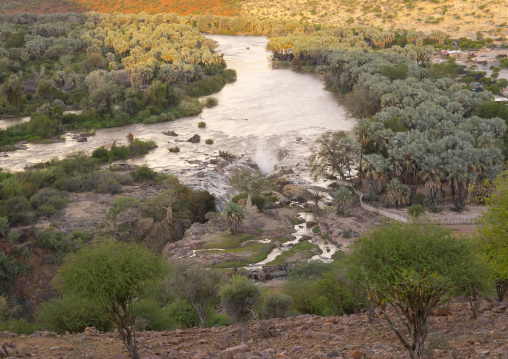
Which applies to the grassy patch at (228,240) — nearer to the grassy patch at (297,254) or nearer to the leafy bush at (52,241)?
the grassy patch at (297,254)

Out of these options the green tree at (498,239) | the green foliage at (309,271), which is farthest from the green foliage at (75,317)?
the green tree at (498,239)

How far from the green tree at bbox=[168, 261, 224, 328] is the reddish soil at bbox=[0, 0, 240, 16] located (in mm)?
169935

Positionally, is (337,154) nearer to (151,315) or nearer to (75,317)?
(151,315)

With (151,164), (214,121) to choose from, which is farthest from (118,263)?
(214,121)

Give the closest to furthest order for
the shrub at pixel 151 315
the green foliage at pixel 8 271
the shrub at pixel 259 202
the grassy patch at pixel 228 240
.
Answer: the shrub at pixel 151 315, the green foliage at pixel 8 271, the grassy patch at pixel 228 240, the shrub at pixel 259 202

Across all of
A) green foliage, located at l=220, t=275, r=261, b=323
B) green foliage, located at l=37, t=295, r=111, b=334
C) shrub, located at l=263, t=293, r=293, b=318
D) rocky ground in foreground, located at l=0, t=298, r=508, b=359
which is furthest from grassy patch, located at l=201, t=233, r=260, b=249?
rocky ground in foreground, located at l=0, t=298, r=508, b=359

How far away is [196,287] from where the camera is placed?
23.4 m

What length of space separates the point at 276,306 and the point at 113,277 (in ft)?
28.7

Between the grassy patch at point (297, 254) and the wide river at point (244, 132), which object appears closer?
the grassy patch at point (297, 254)

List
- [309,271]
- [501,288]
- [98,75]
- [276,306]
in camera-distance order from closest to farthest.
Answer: [501,288], [276,306], [309,271], [98,75]

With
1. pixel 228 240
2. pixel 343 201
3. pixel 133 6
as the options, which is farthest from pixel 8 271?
pixel 133 6

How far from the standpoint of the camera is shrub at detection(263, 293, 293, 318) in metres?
22.1

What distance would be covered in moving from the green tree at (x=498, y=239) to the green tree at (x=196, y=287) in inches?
457

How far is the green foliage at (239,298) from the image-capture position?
2231 cm
